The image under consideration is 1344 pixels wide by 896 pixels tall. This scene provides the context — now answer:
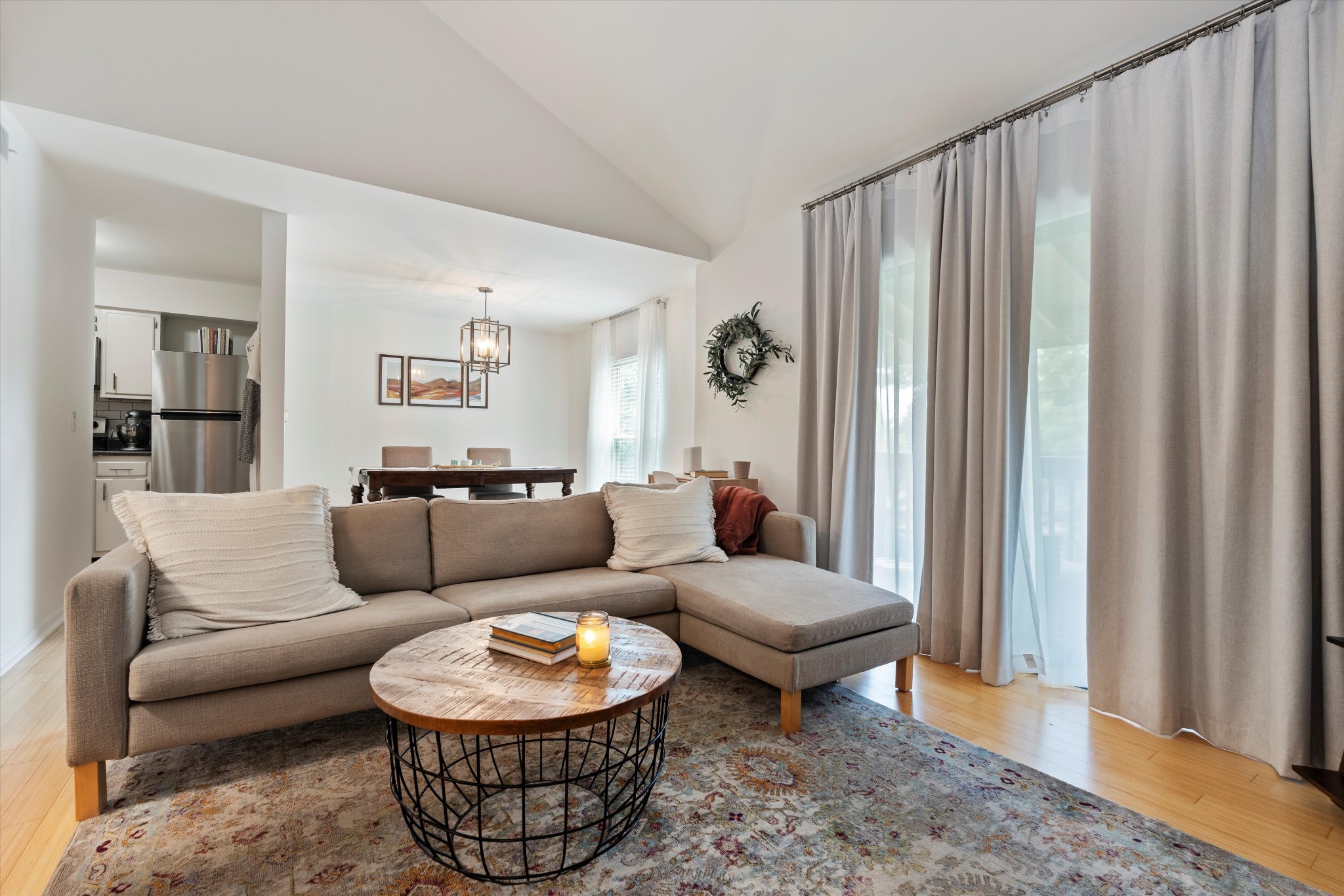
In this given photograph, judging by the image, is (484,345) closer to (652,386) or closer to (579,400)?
(652,386)

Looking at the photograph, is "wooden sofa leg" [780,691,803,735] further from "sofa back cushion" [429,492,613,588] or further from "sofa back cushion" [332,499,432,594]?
"sofa back cushion" [332,499,432,594]

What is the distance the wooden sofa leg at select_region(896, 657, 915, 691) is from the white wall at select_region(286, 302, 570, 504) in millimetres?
4778

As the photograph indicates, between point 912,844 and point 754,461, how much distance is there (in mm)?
3005

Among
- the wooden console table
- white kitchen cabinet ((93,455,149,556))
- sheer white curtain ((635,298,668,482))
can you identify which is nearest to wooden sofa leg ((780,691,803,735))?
the wooden console table

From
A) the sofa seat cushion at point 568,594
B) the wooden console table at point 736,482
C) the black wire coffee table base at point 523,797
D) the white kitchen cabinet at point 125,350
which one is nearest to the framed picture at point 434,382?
the white kitchen cabinet at point 125,350

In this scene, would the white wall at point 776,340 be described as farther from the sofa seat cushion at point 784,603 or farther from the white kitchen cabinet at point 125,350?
the white kitchen cabinet at point 125,350

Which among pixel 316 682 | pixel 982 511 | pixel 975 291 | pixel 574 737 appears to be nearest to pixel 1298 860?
pixel 982 511

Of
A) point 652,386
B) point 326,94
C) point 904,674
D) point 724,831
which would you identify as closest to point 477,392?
point 652,386

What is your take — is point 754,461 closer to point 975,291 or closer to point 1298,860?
point 975,291

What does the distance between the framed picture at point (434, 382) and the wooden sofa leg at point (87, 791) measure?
230 inches

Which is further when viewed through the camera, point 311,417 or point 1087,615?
point 311,417

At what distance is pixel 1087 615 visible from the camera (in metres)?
2.53

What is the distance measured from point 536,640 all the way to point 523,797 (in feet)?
1.49

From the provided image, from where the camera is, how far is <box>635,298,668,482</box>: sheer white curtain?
6.19 meters
